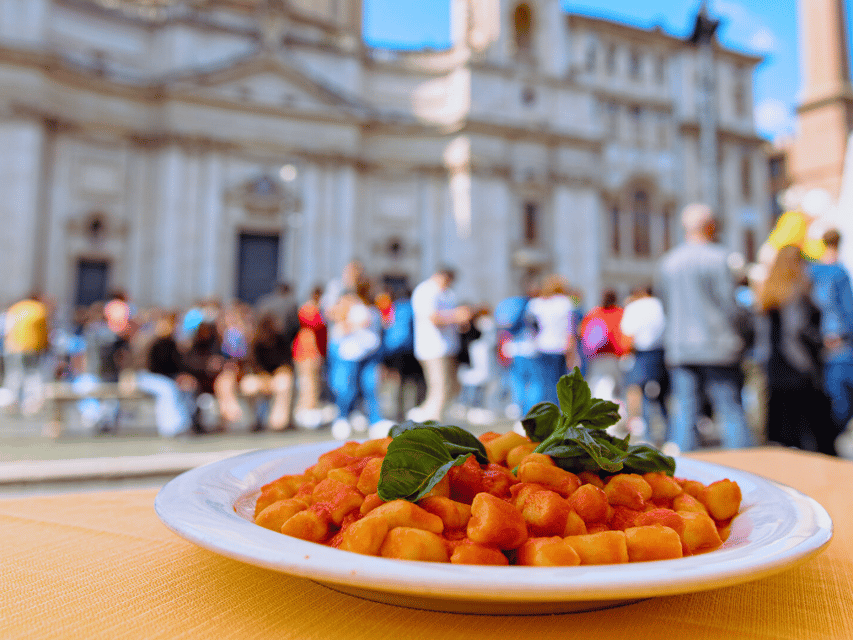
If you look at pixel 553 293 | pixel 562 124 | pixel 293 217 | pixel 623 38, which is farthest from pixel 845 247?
pixel 623 38

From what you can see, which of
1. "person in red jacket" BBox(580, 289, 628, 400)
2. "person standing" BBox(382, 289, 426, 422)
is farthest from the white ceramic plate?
"person in red jacket" BBox(580, 289, 628, 400)

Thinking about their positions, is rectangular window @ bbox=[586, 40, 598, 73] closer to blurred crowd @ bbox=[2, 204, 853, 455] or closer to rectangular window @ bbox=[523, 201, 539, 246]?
rectangular window @ bbox=[523, 201, 539, 246]

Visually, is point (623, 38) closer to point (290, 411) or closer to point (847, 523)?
point (290, 411)

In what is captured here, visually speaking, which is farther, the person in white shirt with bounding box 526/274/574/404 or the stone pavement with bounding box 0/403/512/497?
the person in white shirt with bounding box 526/274/574/404

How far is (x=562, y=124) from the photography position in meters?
23.9

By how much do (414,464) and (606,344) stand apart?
20.9 ft

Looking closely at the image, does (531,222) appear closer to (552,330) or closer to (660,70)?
(660,70)

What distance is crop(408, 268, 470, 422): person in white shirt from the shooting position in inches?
234

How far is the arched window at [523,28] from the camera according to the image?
82.5ft

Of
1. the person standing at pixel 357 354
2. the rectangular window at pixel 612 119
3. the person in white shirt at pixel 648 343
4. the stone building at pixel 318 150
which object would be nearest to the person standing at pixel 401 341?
the person standing at pixel 357 354

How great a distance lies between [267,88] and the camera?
20.6m

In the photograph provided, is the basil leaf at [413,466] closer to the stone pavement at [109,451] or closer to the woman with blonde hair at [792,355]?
the stone pavement at [109,451]

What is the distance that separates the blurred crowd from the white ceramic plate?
284cm

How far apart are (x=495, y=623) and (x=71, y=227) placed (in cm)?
2138
